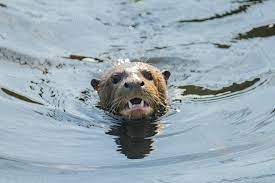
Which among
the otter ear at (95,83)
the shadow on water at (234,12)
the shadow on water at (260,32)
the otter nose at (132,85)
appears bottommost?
the otter nose at (132,85)

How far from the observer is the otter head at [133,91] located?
7395 millimetres

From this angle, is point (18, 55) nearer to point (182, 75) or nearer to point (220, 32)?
point (182, 75)

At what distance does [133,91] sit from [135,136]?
1.36 feet

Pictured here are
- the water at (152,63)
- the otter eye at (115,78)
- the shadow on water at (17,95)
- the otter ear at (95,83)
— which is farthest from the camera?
the otter ear at (95,83)

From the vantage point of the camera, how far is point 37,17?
10734mm

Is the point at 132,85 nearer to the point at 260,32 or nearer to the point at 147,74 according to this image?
the point at 147,74

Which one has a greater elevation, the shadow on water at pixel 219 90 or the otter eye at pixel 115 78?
the shadow on water at pixel 219 90

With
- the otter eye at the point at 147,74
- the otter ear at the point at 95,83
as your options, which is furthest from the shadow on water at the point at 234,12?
the otter eye at the point at 147,74

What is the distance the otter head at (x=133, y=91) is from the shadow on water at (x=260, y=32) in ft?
6.48

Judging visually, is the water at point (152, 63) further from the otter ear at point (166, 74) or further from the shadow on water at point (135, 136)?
the otter ear at point (166, 74)

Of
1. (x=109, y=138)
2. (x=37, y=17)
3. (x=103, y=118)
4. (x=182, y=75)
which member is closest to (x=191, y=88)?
(x=182, y=75)

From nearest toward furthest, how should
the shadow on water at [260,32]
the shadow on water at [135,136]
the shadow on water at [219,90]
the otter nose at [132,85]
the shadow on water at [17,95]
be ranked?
the shadow on water at [135,136] < the otter nose at [132,85] < the shadow on water at [17,95] < the shadow on water at [219,90] < the shadow on water at [260,32]

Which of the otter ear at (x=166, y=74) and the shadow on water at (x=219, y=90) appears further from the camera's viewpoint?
the shadow on water at (x=219, y=90)

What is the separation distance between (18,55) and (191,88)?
7.18ft
